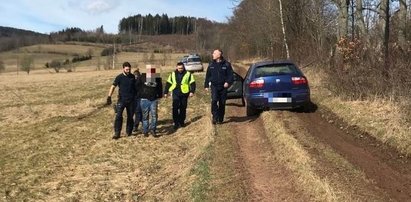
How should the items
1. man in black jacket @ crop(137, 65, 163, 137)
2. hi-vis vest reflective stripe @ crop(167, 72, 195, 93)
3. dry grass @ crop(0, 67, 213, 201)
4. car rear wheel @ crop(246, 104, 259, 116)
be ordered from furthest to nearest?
car rear wheel @ crop(246, 104, 259, 116)
hi-vis vest reflective stripe @ crop(167, 72, 195, 93)
man in black jacket @ crop(137, 65, 163, 137)
dry grass @ crop(0, 67, 213, 201)

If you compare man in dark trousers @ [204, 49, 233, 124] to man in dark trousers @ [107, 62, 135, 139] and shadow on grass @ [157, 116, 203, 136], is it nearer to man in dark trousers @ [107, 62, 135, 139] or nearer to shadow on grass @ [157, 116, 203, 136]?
shadow on grass @ [157, 116, 203, 136]

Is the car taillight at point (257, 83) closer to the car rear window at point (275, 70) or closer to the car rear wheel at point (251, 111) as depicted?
the car rear window at point (275, 70)

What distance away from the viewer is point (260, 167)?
9.49 m

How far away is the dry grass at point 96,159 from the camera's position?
9.31 meters

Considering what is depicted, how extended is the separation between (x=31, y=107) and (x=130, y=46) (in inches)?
4685

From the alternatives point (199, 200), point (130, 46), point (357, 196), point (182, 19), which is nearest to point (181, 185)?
point (199, 200)

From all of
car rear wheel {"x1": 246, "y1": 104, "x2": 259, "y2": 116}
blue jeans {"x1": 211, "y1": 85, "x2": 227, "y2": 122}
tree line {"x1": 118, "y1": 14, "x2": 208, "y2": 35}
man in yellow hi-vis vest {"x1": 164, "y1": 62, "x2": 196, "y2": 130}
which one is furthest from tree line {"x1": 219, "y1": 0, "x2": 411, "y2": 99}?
tree line {"x1": 118, "y1": 14, "x2": 208, "y2": 35}

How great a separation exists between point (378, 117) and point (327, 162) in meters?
4.20

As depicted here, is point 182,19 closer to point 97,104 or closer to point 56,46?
point 56,46

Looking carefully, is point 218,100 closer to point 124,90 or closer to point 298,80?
point 298,80

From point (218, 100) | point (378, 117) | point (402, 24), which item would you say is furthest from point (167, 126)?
point (402, 24)

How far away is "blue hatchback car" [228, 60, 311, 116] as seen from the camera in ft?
48.0

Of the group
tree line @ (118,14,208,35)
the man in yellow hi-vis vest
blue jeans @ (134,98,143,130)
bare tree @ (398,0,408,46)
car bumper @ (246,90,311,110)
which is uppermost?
tree line @ (118,14,208,35)

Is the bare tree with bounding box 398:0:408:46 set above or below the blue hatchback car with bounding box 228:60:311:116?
above
